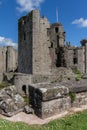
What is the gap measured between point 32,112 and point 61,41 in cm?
5488

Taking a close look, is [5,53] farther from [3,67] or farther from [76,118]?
[76,118]

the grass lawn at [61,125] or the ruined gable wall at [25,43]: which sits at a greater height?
the ruined gable wall at [25,43]

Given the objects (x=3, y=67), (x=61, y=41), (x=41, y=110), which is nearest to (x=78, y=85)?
(x=41, y=110)

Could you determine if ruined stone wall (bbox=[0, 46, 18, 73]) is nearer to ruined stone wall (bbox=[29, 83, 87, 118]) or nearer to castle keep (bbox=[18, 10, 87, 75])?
castle keep (bbox=[18, 10, 87, 75])

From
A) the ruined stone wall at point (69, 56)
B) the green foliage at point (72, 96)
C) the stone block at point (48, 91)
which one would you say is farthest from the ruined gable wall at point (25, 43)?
the stone block at point (48, 91)

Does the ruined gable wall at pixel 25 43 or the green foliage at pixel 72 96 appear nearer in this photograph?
the green foliage at pixel 72 96

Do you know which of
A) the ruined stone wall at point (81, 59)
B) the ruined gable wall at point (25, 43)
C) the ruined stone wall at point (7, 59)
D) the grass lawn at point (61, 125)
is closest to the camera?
the grass lawn at point (61, 125)

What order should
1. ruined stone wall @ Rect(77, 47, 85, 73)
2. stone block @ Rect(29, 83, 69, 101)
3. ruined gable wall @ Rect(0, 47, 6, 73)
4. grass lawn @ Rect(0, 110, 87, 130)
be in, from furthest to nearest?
ruined gable wall @ Rect(0, 47, 6, 73), ruined stone wall @ Rect(77, 47, 85, 73), stone block @ Rect(29, 83, 69, 101), grass lawn @ Rect(0, 110, 87, 130)

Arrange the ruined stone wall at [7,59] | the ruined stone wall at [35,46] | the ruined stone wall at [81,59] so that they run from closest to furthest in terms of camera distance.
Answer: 1. the ruined stone wall at [35,46]
2. the ruined stone wall at [81,59]
3. the ruined stone wall at [7,59]

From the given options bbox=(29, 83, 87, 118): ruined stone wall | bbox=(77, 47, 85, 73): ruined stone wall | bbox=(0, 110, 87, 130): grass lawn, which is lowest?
bbox=(0, 110, 87, 130): grass lawn

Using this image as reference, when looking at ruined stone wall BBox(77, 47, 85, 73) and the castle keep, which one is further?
ruined stone wall BBox(77, 47, 85, 73)

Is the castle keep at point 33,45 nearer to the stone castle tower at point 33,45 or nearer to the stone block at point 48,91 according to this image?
the stone castle tower at point 33,45

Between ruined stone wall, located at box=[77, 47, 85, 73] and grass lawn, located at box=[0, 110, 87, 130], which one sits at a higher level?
ruined stone wall, located at box=[77, 47, 85, 73]

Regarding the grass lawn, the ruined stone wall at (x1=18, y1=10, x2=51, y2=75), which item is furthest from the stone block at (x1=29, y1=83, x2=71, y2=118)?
the ruined stone wall at (x1=18, y1=10, x2=51, y2=75)
